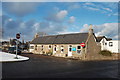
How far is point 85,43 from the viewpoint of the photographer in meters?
28.6

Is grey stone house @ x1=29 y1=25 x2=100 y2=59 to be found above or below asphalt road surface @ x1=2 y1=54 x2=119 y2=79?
above

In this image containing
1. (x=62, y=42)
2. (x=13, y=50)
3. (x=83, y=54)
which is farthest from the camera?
(x=13, y=50)

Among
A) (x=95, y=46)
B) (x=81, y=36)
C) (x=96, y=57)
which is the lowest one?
(x=96, y=57)

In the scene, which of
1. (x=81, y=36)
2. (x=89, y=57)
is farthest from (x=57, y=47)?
(x=89, y=57)

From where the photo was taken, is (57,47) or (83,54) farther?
(57,47)

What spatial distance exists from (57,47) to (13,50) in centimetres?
1194

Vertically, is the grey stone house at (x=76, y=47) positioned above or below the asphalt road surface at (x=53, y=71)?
above

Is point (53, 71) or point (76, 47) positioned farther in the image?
point (76, 47)

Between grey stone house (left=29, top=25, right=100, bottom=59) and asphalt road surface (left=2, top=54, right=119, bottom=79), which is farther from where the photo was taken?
grey stone house (left=29, top=25, right=100, bottom=59)

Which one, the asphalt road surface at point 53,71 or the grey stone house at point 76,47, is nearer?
the asphalt road surface at point 53,71

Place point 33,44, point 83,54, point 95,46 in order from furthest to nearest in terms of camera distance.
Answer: point 33,44, point 95,46, point 83,54

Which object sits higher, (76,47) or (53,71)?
(76,47)

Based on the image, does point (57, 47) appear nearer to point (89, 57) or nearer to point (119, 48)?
point (89, 57)

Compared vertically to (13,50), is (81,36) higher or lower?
higher
